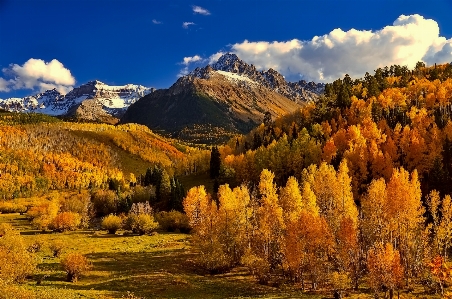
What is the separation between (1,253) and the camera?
198ft

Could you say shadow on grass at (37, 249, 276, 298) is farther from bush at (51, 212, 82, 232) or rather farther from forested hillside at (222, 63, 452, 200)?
forested hillside at (222, 63, 452, 200)

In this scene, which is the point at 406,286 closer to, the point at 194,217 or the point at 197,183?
the point at 194,217

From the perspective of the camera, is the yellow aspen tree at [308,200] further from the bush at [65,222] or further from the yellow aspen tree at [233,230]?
the bush at [65,222]

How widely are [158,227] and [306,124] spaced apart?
88432 millimetres

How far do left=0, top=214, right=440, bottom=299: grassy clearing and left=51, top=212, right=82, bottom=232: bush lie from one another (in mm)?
22936

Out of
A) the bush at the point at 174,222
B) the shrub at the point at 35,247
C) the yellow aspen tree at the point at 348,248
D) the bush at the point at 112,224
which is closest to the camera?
the yellow aspen tree at the point at 348,248

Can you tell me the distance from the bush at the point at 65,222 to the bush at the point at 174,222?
31.2 meters

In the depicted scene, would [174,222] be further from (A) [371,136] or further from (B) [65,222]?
(A) [371,136]

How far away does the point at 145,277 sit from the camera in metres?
73.8

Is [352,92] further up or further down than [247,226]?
further up

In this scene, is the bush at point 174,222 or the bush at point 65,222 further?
the bush at point 65,222

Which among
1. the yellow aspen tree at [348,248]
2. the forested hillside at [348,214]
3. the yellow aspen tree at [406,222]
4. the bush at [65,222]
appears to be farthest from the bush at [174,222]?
the yellow aspen tree at [406,222]

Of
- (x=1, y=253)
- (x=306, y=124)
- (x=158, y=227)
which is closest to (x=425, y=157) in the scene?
(x=306, y=124)

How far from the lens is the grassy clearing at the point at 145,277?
63.0m
